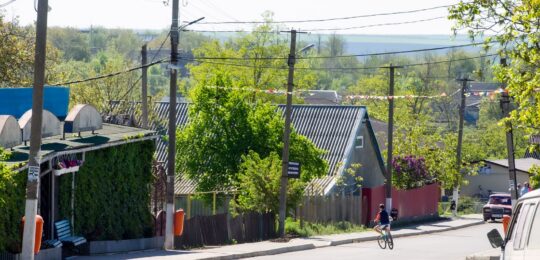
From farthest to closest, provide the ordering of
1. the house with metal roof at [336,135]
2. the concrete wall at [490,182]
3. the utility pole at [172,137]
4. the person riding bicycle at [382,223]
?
1. the concrete wall at [490,182]
2. the house with metal roof at [336,135]
3. the person riding bicycle at [382,223]
4. the utility pole at [172,137]

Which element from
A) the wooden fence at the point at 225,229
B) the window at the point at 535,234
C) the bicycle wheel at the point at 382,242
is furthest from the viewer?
the bicycle wheel at the point at 382,242

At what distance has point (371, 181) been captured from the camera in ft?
193

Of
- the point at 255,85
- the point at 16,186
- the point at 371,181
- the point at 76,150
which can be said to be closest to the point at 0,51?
the point at 76,150

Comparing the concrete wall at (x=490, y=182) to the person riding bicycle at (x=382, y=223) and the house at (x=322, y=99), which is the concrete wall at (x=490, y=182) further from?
the person riding bicycle at (x=382, y=223)

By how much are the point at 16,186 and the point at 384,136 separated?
5495 centimetres

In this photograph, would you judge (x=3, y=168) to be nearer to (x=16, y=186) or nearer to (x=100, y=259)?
(x=16, y=186)

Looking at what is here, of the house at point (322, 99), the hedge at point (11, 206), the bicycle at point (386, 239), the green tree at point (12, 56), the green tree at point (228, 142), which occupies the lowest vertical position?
the bicycle at point (386, 239)

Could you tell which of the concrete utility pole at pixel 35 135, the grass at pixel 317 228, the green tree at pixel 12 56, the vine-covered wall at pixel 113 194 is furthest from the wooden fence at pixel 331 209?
the concrete utility pole at pixel 35 135

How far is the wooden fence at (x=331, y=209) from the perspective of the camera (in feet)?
144

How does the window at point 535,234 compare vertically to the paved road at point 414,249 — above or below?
above

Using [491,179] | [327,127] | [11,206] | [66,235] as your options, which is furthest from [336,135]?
[491,179]

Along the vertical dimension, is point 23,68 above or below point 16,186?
above

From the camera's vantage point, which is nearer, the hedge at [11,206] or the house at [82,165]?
the hedge at [11,206]

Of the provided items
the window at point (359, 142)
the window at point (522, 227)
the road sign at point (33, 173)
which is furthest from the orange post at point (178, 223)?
the window at point (359, 142)
